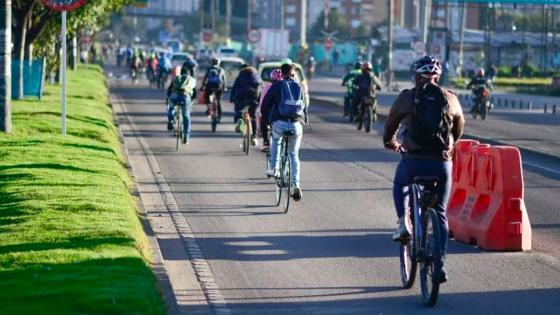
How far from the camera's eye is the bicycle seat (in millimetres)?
10742

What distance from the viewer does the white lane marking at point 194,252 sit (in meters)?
10.7

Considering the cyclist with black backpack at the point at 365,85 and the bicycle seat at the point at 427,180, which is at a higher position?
the bicycle seat at the point at 427,180

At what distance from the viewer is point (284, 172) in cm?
1703

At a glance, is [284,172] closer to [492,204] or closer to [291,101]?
[291,101]

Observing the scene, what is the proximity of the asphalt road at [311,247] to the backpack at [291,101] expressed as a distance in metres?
1.17

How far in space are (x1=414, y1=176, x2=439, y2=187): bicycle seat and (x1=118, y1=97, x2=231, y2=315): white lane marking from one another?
5.77 ft

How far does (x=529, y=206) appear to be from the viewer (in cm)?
1784

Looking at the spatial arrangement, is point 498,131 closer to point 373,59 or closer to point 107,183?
point 107,183

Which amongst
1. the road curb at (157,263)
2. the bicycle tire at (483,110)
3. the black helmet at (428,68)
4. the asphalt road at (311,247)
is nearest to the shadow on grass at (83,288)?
the road curb at (157,263)

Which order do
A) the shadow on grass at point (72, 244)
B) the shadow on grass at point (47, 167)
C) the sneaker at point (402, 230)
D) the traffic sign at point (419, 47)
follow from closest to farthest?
the sneaker at point (402, 230) → the shadow on grass at point (72, 244) → the shadow on grass at point (47, 167) → the traffic sign at point (419, 47)

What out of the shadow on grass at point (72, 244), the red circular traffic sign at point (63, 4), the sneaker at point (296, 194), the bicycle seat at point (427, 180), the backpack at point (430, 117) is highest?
the red circular traffic sign at point (63, 4)

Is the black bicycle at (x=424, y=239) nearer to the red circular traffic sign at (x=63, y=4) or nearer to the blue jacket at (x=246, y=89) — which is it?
the red circular traffic sign at (x=63, y=4)

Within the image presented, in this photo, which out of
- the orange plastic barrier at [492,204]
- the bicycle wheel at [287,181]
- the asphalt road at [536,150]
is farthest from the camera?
the bicycle wheel at [287,181]

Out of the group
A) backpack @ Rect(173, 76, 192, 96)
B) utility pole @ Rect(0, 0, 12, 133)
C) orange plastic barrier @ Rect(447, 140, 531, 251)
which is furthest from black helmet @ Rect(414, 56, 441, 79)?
backpack @ Rect(173, 76, 192, 96)
